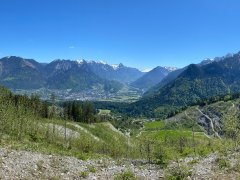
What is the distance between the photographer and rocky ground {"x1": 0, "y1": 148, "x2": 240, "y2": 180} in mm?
36438

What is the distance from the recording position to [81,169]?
41344 mm

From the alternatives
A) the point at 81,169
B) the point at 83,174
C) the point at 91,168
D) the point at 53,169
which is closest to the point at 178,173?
the point at 91,168

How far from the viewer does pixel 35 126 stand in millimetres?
121562

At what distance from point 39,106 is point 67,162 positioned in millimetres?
146565

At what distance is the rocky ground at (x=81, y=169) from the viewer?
3644 centimetres

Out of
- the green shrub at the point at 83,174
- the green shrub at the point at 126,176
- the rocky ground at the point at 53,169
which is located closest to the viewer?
the rocky ground at the point at 53,169

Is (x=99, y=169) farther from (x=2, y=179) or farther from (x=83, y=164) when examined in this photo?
(x=2, y=179)

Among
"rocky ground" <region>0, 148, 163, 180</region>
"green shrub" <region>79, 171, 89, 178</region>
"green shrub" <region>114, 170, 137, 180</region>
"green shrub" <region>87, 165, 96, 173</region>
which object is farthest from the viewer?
"green shrub" <region>87, 165, 96, 173</region>

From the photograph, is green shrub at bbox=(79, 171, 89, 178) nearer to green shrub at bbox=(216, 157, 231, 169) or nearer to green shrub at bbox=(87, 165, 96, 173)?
green shrub at bbox=(87, 165, 96, 173)

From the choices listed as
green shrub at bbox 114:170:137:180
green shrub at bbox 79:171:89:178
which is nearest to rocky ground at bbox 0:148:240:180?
green shrub at bbox 79:171:89:178

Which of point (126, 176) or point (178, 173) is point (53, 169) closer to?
point (126, 176)

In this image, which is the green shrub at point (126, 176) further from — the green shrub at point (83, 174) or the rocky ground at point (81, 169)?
the green shrub at point (83, 174)

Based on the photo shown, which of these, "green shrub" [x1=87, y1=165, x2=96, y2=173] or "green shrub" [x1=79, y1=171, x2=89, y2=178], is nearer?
"green shrub" [x1=79, y1=171, x2=89, y2=178]

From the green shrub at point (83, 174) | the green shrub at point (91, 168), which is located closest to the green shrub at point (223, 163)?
the green shrub at point (91, 168)
